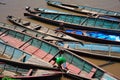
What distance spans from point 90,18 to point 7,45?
23.9 feet

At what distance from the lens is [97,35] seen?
17.4 metres

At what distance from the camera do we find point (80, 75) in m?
12.9

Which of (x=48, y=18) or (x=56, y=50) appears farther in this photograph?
(x=48, y=18)

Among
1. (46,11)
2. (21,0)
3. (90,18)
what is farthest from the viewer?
(21,0)

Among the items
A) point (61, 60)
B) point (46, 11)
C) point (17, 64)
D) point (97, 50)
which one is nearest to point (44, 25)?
point (46, 11)

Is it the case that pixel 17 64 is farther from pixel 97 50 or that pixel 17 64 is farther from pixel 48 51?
pixel 97 50

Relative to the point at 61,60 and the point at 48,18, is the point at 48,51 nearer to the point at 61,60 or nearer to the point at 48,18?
the point at 61,60

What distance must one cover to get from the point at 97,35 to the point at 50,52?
A: 14.1 feet

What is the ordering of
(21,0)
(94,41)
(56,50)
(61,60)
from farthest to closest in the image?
(21,0) → (94,41) → (56,50) → (61,60)

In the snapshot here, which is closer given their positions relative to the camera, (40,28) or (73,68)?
(73,68)

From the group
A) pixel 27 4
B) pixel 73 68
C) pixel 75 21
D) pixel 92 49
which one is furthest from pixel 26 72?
pixel 27 4

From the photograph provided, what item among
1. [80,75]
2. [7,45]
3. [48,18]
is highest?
[48,18]

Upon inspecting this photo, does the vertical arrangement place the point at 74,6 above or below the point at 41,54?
above

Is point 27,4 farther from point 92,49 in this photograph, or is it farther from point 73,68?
point 73,68
